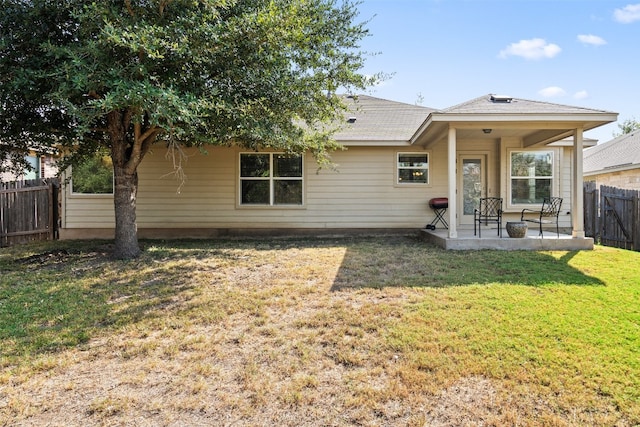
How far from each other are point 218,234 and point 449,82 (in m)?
11.7

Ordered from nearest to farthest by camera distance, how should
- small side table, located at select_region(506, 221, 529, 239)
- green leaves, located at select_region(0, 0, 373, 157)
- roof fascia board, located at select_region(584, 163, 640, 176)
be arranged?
green leaves, located at select_region(0, 0, 373, 157) < small side table, located at select_region(506, 221, 529, 239) < roof fascia board, located at select_region(584, 163, 640, 176)

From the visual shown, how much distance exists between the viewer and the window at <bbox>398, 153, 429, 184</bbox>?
9.32 metres

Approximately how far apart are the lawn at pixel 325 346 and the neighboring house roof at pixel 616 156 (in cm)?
1022

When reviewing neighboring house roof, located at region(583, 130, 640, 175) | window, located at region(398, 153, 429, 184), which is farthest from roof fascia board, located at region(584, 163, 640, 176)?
window, located at region(398, 153, 429, 184)

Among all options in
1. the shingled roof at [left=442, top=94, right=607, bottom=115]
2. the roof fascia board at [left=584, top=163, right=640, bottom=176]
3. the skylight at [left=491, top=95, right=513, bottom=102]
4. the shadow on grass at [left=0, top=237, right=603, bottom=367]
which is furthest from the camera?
the roof fascia board at [left=584, top=163, right=640, bottom=176]

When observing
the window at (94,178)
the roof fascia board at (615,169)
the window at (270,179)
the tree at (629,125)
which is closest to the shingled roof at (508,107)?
the window at (270,179)

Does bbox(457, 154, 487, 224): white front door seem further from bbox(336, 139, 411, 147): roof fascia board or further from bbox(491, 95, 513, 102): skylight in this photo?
bbox(491, 95, 513, 102): skylight

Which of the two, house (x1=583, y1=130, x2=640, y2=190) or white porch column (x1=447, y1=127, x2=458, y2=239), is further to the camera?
house (x1=583, y1=130, x2=640, y2=190)

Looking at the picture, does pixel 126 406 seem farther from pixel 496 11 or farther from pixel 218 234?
pixel 496 11

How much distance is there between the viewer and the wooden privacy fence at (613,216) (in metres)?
8.16

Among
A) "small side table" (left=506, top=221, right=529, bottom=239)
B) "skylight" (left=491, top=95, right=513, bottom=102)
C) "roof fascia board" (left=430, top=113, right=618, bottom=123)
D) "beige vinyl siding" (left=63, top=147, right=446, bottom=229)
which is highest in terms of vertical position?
"skylight" (left=491, top=95, right=513, bottom=102)

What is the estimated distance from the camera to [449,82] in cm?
1464

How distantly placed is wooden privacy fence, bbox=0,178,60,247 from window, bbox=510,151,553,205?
12.3m

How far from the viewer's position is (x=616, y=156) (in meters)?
14.0
